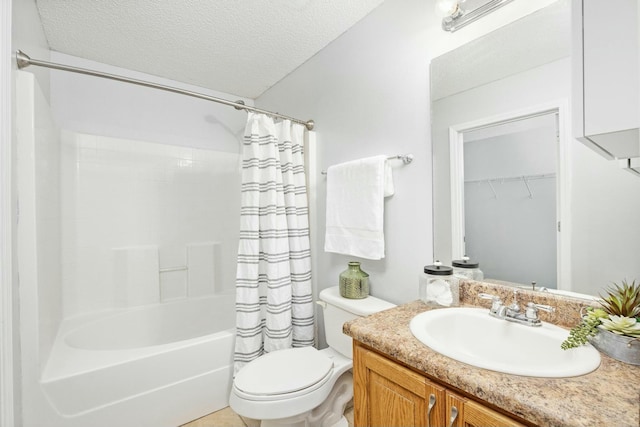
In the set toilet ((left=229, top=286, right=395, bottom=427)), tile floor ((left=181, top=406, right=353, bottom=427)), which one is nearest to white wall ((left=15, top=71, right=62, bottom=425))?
tile floor ((left=181, top=406, right=353, bottom=427))

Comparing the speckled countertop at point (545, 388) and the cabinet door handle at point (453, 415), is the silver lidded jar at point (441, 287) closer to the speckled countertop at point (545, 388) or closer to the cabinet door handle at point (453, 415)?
the speckled countertop at point (545, 388)

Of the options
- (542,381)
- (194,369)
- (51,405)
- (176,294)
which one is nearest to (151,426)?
(194,369)

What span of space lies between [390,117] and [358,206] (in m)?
0.50

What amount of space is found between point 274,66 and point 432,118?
1.44 meters

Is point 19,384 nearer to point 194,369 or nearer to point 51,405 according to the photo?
point 51,405

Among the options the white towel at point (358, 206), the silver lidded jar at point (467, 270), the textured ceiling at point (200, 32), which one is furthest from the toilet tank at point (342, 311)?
the textured ceiling at point (200, 32)

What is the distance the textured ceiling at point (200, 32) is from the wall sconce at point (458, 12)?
1.68 ft

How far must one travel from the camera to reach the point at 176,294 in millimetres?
2406

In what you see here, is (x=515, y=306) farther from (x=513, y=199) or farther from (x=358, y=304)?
(x=358, y=304)

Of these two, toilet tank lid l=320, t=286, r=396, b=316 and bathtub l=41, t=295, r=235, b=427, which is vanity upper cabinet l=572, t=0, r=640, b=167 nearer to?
toilet tank lid l=320, t=286, r=396, b=316

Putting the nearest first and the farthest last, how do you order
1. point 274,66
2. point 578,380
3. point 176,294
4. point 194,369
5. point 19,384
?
1. point 578,380
2. point 19,384
3. point 194,369
4. point 274,66
5. point 176,294

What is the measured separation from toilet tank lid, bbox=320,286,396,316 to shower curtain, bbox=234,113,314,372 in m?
0.34

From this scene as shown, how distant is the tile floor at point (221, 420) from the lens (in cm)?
165

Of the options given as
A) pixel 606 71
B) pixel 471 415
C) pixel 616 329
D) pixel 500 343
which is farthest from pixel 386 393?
pixel 606 71
